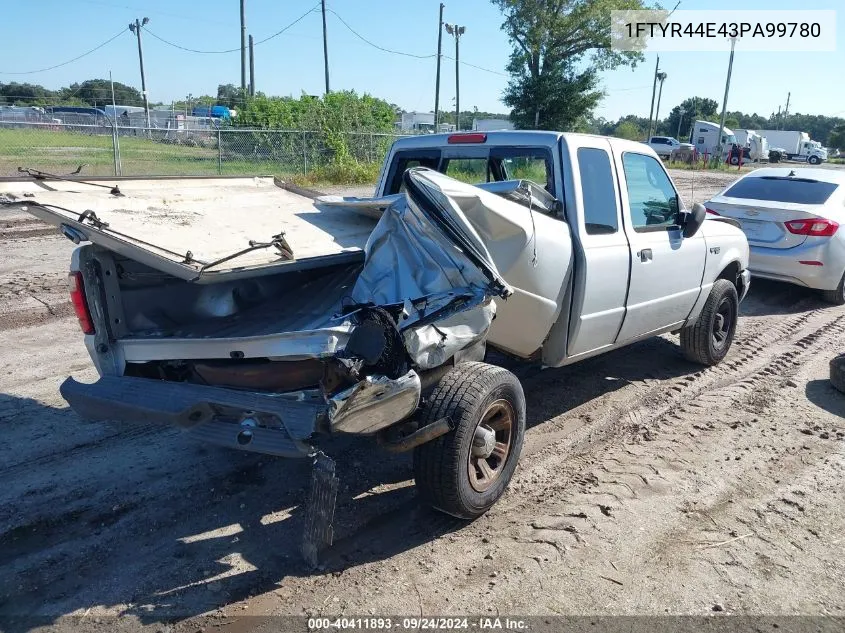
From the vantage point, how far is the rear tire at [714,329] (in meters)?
6.20

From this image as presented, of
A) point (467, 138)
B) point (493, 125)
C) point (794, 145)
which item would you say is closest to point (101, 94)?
point (493, 125)

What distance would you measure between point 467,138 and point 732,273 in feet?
10.8

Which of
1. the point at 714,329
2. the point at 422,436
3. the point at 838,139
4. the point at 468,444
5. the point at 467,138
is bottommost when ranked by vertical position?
the point at 714,329

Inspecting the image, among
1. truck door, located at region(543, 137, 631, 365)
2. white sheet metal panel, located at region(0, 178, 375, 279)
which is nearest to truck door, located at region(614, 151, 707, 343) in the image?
truck door, located at region(543, 137, 631, 365)

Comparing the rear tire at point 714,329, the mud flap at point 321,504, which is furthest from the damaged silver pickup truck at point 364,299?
the rear tire at point 714,329

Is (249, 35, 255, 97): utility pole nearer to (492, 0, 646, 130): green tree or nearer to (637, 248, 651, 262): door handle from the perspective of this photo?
(492, 0, 646, 130): green tree

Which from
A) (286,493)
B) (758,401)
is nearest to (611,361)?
(758,401)

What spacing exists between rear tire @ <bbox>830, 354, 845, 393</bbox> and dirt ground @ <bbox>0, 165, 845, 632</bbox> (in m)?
0.22

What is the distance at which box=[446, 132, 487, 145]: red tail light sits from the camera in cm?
494

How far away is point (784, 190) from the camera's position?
945cm

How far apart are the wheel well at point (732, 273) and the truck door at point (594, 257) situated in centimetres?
223

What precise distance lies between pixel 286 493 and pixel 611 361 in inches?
148

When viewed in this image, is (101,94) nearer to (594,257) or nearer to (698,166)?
(698,166)

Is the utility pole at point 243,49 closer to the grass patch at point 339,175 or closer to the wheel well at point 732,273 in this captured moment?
the grass patch at point 339,175
